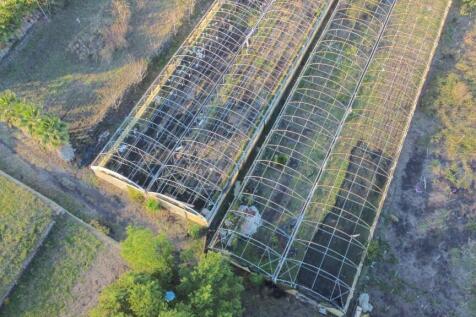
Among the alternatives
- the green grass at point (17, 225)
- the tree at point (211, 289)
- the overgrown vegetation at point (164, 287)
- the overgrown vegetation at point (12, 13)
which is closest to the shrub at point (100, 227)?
the green grass at point (17, 225)

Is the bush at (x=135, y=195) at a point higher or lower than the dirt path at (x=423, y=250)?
higher

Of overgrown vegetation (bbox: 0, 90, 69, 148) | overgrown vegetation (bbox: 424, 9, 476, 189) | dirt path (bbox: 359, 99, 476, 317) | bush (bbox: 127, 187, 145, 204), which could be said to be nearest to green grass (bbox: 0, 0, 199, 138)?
overgrown vegetation (bbox: 0, 90, 69, 148)

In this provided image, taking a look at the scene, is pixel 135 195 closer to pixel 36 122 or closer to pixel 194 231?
pixel 194 231

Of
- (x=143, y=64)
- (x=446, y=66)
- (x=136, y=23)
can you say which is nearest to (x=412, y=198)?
(x=446, y=66)

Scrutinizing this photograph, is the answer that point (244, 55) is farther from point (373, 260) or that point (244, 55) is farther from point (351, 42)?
point (373, 260)

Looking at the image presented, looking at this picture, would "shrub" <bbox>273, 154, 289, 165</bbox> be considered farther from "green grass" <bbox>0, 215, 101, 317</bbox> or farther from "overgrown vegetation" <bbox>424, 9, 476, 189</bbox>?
"green grass" <bbox>0, 215, 101, 317</bbox>

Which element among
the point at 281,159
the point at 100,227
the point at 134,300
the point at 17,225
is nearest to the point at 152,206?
the point at 100,227

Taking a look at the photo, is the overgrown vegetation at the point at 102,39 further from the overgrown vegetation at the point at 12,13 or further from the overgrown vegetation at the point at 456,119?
the overgrown vegetation at the point at 456,119

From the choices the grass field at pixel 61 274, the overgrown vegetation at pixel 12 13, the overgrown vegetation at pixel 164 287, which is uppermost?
the overgrown vegetation at pixel 12 13
